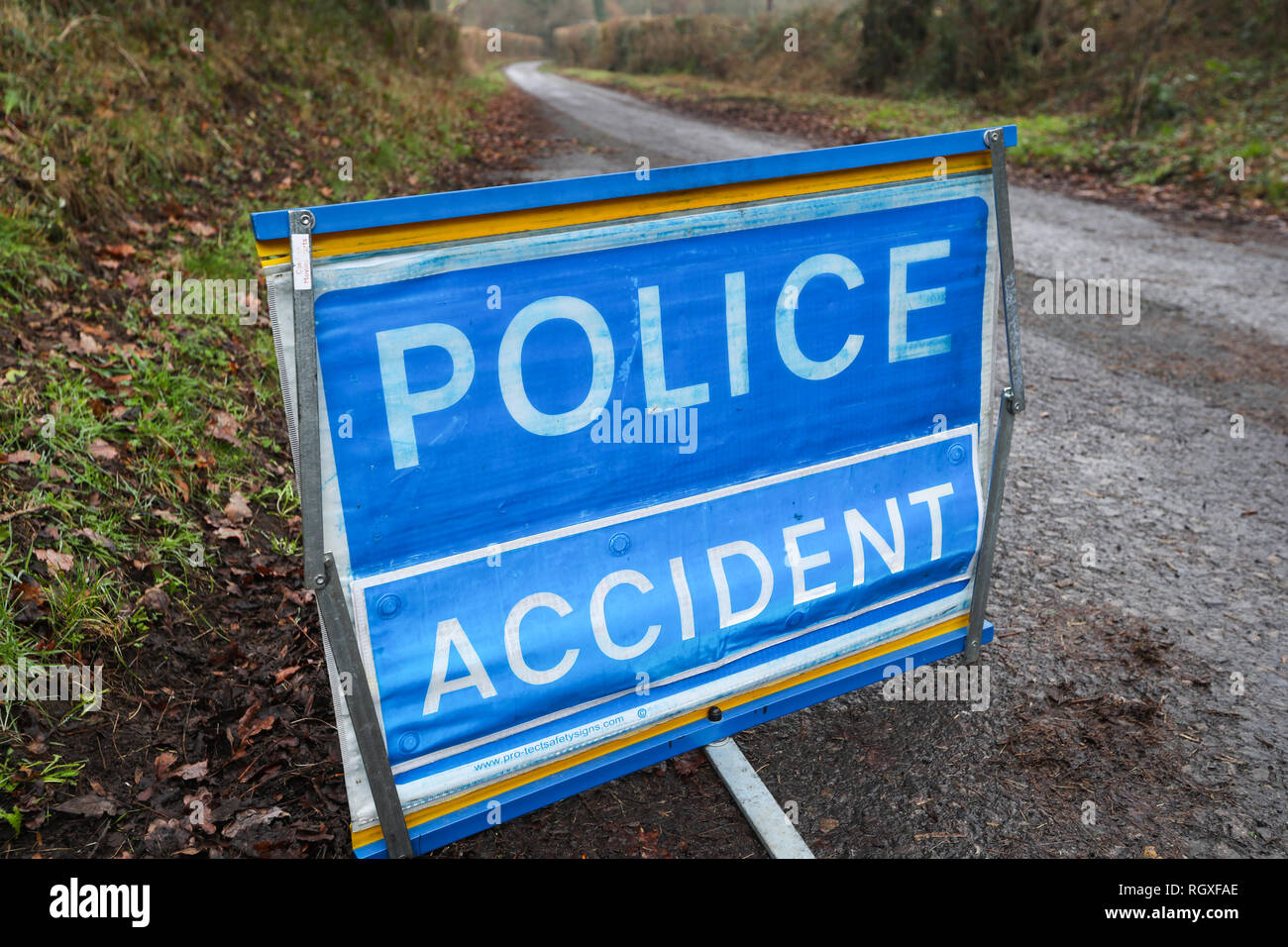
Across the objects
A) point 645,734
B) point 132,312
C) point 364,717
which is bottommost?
point 645,734

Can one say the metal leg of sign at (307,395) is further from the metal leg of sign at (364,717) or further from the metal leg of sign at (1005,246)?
the metal leg of sign at (1005,246)

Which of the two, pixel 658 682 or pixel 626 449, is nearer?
pixel 626 449

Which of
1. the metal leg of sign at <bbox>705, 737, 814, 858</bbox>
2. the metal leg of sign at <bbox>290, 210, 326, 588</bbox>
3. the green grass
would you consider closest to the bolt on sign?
the metal leg of sign at <bbox>290, 210, 326, 588</bbox>

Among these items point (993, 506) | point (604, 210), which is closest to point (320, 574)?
point (604, 210)

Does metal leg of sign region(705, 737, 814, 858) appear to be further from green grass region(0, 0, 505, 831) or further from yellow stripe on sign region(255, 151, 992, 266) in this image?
green grass region(0, 0, 505, 831)

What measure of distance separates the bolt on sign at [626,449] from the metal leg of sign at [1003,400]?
0.01 m

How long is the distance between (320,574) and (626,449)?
86 cm

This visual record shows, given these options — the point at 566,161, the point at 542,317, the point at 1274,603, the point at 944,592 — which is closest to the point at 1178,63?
the point at 566,161

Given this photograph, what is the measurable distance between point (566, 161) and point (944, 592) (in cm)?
1160

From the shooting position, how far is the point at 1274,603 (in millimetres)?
3520

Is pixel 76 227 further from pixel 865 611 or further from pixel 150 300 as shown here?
pixel 865 611

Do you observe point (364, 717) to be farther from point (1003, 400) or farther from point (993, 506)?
point (1003, 400)

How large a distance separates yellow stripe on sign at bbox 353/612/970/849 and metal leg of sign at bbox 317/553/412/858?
49mm

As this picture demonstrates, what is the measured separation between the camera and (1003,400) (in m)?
2.92
